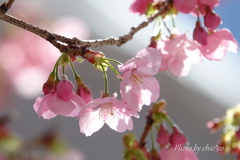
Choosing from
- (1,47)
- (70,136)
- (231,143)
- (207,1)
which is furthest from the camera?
(70,136)

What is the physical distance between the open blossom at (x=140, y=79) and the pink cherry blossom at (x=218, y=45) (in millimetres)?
195

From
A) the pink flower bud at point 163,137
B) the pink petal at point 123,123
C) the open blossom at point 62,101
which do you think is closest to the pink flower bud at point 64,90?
the open blossom at point 62,101

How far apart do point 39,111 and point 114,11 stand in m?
2.13

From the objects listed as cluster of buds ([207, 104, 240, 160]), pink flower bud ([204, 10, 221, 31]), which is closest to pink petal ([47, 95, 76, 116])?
pink flower bud ([204, 10, 221, 31])

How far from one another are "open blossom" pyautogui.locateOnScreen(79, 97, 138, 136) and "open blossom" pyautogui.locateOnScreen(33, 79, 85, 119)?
2 cm

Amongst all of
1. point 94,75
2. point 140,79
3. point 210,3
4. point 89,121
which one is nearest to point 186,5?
point 210,3

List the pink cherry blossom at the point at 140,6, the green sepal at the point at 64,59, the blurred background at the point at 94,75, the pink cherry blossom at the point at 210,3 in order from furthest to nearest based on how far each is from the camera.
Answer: the blurred background at the point at 94,75
the pink cherry blossom at the point at 140,6
the pink cherry blossom at the point at 210,3
the green sepal at the point at 64,59

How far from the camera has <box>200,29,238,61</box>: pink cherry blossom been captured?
73 centimetres

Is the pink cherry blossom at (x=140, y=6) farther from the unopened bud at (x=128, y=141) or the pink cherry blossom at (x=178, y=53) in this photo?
the unopened bud at (x=128, y=141)

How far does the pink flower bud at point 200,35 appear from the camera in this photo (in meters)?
0.71

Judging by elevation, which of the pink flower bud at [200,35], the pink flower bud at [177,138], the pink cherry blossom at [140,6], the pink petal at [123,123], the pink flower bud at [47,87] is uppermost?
the pink cherry blossom at [140,6]

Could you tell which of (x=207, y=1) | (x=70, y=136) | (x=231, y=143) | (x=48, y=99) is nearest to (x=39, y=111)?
(x=48, y=99)

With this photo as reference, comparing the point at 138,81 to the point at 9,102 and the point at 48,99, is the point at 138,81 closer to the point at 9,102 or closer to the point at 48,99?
the point at 48,99

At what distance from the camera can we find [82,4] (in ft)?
8.08
